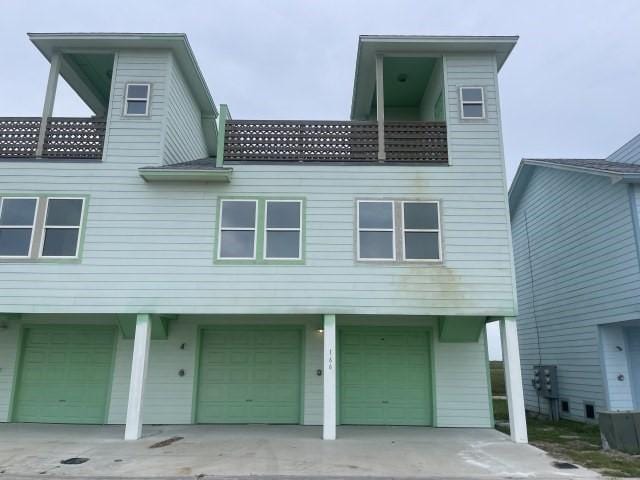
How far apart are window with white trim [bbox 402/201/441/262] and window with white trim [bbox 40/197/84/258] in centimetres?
658

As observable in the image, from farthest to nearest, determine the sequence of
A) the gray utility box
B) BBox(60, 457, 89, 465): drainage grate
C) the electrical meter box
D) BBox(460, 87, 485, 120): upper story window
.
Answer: the electrical meter box
BBox(460, 87, 485, 120): upper story window
the gray utility box
BBox(60, 457, 89, 465): drainage grate

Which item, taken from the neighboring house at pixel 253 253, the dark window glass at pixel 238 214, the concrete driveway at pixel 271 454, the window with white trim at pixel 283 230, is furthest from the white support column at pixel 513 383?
the dark window glass at pixel 238 214

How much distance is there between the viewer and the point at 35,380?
10.5 m

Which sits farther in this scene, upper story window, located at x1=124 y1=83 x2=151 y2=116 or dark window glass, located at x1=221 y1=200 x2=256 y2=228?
upper story window, located at x1=124 y1=83 x2=151 y2=116

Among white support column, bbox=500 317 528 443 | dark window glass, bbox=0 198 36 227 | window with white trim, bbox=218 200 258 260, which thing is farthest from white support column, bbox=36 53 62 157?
white support column, bbox=500 317 528 443

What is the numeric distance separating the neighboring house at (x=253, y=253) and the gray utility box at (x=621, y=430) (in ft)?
4.68

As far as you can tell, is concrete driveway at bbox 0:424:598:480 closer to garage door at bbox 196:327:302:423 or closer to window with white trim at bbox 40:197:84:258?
garage door at bbox 196:327:302:423

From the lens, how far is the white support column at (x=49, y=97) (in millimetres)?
9656

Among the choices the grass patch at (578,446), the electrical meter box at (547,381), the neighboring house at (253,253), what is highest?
the neighboring house at (253,253)

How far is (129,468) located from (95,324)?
210 inches

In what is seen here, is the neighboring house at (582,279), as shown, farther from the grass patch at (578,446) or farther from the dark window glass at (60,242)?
the dark window glass at (60,242)

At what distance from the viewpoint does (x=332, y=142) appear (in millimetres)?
9750

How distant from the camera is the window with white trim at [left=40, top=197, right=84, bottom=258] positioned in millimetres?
9047

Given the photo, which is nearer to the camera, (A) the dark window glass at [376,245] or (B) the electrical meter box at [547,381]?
(A) the dark window glass at [376,245]
